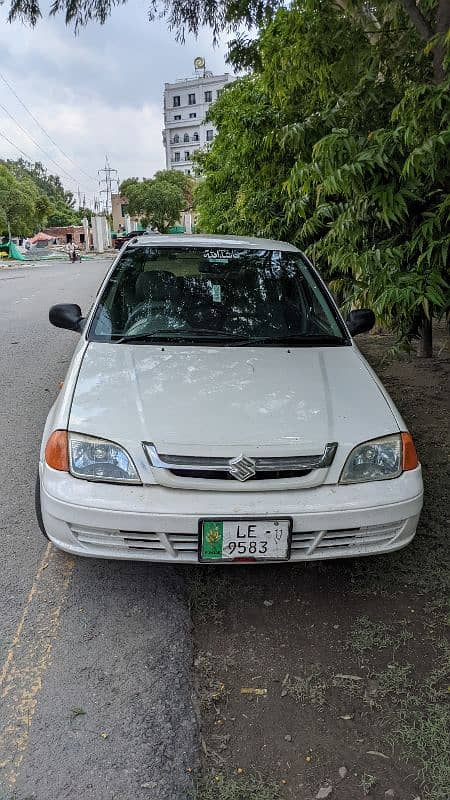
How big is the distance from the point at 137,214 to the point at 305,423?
55628 millimetres

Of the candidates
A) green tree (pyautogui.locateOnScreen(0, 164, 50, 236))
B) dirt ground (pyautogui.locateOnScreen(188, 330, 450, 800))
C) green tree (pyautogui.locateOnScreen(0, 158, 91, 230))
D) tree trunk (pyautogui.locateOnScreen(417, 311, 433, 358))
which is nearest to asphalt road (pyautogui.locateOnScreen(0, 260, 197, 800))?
dirt ground (pyautogui.locateOnScreen(188, 330, 450, 800))

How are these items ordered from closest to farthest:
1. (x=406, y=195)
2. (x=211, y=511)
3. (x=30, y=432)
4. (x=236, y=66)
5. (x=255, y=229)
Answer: (x=211, y=511)
(x=406, y=195)
(x=30, y=432)
(x=236, y=66)
(x=255, y=229)

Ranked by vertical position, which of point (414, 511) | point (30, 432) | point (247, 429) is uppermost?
point (247, 429)

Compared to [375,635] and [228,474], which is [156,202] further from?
[375,635]

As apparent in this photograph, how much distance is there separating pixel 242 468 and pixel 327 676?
33.2 inches

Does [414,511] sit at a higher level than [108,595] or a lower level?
higher

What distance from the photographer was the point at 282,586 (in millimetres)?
2777

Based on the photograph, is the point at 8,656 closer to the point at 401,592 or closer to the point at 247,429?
the point at 247,429

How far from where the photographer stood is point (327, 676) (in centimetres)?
224

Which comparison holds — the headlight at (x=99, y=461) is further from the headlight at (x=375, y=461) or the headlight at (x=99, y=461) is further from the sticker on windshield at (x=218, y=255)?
the sticker on windshield at (x=218, y=255)

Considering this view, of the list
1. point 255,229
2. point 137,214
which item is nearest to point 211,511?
point 255,229

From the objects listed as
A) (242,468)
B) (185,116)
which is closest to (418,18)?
(242,468)

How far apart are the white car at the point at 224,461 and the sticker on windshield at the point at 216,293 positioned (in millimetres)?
640

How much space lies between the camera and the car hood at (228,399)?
2377mm
